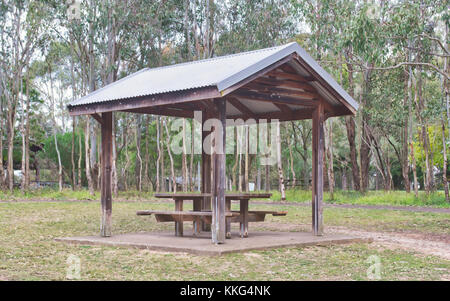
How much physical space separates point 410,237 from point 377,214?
19.3 feet

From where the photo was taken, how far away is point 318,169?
11.6 metres

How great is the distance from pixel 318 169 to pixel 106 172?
3.98 meters

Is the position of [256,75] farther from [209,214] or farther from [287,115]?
[287,115]

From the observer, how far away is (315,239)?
1088 centimetres

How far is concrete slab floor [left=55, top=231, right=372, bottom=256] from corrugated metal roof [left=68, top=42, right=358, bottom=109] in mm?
2431

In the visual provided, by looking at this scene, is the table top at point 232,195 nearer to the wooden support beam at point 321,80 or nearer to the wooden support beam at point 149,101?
the wooden support beam at point 149,101

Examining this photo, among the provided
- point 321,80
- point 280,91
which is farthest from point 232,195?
point 321,80

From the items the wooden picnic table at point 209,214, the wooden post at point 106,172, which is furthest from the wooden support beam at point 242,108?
the wooden post at point 106,172

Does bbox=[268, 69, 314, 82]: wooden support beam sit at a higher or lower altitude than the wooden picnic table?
higher

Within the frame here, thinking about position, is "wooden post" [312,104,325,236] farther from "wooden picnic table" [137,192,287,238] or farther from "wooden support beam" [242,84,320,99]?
"wooden picnic table" [137,192,287,238]

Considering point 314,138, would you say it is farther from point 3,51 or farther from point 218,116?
point 3,51

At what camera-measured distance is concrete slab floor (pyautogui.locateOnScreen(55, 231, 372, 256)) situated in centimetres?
934

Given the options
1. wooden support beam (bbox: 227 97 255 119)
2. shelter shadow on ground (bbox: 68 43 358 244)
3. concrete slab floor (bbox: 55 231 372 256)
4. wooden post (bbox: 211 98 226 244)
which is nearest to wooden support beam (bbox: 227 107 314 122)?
shelter shadow on ground (bbox: 68 43 358 244)

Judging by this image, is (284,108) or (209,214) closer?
(209,214)
